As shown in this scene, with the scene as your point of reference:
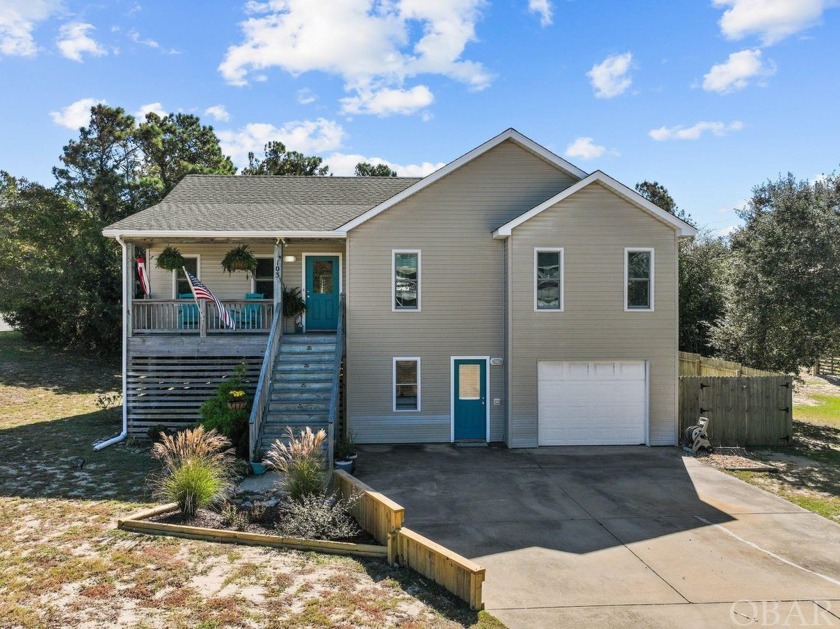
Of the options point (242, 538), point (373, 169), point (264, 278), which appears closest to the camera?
point (242, 538)

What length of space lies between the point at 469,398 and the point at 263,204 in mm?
8341

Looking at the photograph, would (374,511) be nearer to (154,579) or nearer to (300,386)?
(154,579)

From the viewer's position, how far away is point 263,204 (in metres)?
15.0

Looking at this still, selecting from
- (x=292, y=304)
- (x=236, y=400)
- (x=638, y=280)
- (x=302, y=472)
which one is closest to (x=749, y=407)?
(x=638, y=280)

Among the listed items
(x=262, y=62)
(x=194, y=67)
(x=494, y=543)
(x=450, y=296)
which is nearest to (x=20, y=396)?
(x=194, y=67)

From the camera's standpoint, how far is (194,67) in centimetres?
1478

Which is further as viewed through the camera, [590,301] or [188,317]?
[188,317]

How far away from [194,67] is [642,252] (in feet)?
44.6

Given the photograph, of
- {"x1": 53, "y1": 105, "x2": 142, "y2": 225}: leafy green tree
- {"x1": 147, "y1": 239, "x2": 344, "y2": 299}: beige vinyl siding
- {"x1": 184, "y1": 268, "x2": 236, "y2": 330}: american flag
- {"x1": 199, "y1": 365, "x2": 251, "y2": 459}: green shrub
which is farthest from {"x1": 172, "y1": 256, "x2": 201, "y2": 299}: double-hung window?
{"x1": 53, "y1": 105, "x2": 142, "y2": 225}: leafy green tree

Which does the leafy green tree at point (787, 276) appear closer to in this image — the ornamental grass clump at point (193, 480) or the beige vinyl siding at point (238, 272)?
the beige vinyl siding at point (238, 272)

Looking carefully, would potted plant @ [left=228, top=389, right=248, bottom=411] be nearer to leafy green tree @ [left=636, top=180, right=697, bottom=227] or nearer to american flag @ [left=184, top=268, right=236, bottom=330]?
american flag @ [left=184, top=268, right=236, bottom=330]

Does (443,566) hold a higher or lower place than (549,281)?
lower

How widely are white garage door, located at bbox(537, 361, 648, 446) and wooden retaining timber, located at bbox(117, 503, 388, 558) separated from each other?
7.12 m

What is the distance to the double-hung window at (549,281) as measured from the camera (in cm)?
1222
